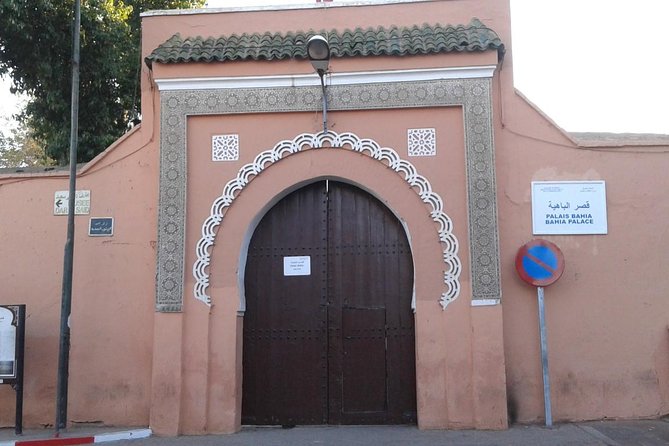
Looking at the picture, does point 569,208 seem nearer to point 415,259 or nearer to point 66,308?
point 415,259

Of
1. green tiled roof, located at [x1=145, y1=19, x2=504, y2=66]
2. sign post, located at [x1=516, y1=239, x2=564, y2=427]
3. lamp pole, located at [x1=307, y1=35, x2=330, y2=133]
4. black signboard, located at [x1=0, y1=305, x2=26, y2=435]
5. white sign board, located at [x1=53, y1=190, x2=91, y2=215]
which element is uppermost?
green tiled roof, located at [x1=145, y1=19, x2=504, y2=66]

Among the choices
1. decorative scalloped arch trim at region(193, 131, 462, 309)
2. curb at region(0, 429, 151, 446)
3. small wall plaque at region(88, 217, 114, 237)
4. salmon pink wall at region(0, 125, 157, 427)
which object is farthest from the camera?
small wall plaque at region(88, 217, 114, 237)

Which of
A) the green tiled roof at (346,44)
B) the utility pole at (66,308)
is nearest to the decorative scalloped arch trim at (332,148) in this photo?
the green tiled roof at (346,44)

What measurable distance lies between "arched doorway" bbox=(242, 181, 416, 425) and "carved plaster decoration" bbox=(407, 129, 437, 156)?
2.35ft

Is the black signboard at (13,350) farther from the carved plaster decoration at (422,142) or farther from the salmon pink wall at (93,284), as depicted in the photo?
the carved plaster decoration at (422,142)

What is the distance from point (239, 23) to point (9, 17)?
164 inches

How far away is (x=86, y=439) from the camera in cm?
667

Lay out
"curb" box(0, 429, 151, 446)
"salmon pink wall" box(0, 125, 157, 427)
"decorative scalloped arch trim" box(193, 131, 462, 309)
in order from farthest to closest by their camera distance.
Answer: "salmon pink wall" box(0, 125, 157, 427) → "decorative scalloped arch trim" box(193, 131, 462, 309) → "curb" box(0, 429, 151, 446)

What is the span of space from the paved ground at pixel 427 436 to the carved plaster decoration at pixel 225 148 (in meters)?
2.93

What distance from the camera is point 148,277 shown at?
7.39m

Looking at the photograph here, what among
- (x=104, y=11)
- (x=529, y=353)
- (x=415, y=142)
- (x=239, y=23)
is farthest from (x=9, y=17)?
(x=529, y=353)

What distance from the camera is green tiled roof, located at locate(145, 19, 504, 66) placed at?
7.07 meters

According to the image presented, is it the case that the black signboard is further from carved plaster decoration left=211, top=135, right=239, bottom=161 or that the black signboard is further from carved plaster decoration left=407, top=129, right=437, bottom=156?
carved plaster decoration left=407, top=129, right=437, bottom=156

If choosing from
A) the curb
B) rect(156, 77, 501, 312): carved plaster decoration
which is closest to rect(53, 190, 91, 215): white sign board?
rect(156, 77, 501, 312): carved plaster decoration
